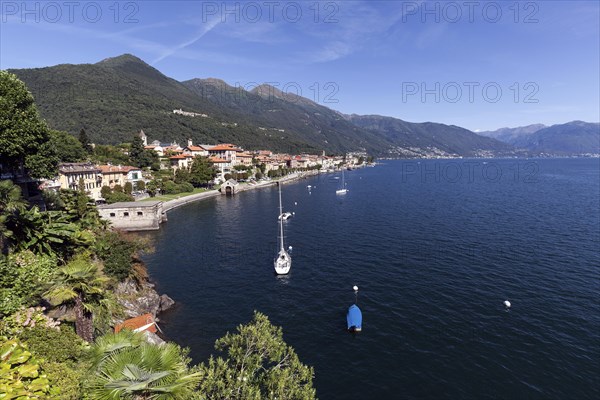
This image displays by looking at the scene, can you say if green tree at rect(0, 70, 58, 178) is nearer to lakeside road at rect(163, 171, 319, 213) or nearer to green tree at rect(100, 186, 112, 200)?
lakeside road at rect(163, 171, 319, 213)

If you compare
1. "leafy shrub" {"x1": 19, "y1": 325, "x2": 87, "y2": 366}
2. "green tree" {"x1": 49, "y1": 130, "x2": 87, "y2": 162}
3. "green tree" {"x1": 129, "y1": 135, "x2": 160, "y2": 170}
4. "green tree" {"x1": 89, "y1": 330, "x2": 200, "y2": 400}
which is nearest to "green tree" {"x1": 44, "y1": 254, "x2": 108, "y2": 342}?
"leafy shrub" {"x1": 19, "y1": 325, "x2": 87, "y2": 366}

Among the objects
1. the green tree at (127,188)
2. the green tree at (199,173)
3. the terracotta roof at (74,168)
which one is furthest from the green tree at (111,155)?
the terracotta roof at (74,168)

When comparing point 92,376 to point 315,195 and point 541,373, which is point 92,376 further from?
point 315,195

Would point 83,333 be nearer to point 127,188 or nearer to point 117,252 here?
point 117,252

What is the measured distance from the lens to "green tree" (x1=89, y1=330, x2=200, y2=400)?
7.71 m

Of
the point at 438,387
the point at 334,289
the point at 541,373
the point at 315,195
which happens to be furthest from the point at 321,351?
the point at 315,195

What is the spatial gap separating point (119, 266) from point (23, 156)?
20.8 meters

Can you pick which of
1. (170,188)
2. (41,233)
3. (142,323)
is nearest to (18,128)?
(41,233)

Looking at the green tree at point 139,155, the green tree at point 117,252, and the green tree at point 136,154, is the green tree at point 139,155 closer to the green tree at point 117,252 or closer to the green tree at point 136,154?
the green tree at point 136,154

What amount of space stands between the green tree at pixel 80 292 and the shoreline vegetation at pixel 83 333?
0.05 m

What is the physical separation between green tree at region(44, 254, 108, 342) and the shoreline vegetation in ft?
0.16

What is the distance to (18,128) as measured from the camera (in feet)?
120

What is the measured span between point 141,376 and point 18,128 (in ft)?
141

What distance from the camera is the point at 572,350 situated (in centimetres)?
3061
